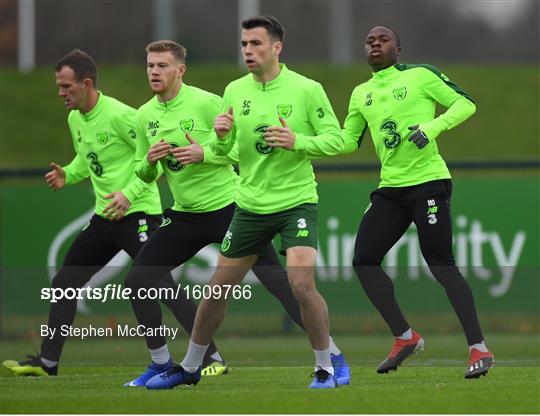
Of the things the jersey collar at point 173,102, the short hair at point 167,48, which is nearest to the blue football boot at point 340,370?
the jersey collar at point 173,102

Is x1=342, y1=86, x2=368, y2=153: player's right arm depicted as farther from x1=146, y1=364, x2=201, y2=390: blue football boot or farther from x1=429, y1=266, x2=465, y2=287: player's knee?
x1=146, y1=364, x2=201, y2=390: blue football boot

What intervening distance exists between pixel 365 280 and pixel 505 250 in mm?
6599

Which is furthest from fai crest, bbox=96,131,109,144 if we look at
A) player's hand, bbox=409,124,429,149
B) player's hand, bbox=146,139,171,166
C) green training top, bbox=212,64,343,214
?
player's hand, bbox=409,124,429,149

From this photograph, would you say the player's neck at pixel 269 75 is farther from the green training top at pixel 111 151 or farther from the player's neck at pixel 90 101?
the player's neck at pixel 90 101

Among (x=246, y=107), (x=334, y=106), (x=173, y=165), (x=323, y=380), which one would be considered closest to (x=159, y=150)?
(x=173, y=165)

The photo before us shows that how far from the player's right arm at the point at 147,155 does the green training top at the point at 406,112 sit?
154cm

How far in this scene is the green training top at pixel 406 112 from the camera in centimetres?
1171

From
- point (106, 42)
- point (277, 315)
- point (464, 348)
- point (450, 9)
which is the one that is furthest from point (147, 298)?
point (450, 9)

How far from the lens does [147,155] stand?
11430 millimetres

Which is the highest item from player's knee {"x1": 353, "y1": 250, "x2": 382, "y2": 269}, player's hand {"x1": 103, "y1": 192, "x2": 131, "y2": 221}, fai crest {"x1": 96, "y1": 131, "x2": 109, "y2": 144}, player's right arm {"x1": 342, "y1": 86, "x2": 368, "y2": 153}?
player's right arm {"x1": 342, "y1": 86, "x2": 368, "y2": 153}

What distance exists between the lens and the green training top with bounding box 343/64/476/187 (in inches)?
461

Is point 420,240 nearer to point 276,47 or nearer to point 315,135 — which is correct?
point 315,135

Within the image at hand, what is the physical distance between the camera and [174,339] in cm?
1367

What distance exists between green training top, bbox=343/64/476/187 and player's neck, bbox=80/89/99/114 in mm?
2506
